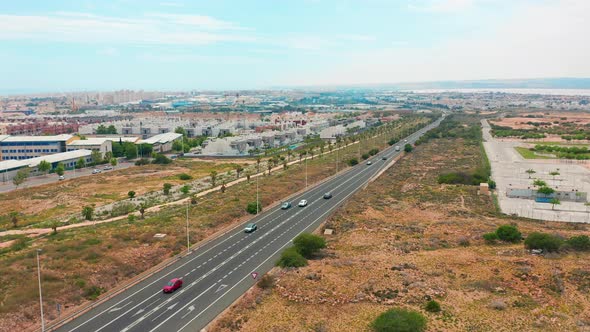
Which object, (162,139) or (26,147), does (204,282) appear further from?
(162,139)

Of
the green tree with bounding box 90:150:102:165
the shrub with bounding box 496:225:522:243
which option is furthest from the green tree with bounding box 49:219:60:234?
the green tree with bounding box 90:150:102:165

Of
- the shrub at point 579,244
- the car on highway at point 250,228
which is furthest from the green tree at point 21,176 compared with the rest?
the shrub at point 579,244

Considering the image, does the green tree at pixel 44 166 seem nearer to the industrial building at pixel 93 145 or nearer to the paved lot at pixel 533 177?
the industrial building at pixel 93 145

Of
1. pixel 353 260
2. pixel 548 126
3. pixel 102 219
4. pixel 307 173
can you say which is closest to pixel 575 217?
pixel 353 260

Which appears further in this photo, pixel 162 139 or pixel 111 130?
pixel 111 130

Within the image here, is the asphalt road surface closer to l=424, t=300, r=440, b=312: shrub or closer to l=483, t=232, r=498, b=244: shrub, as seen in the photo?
l=424, t=300, r=440, b=312: shrub

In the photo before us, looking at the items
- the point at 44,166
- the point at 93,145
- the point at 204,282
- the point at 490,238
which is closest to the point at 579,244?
the point at 490,238
